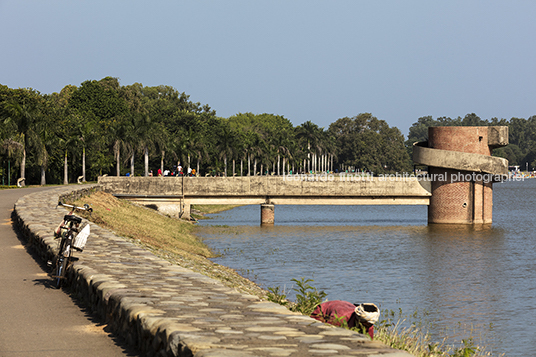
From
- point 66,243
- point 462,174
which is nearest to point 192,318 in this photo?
point 66,243

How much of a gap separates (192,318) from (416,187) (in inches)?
1772

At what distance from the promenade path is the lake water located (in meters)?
9.35

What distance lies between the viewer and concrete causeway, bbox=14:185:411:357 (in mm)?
6277

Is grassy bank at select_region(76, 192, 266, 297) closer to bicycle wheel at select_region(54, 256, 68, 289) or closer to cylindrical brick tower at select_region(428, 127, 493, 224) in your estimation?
bicycle wheel at select_region(54, 256, 68, 289)

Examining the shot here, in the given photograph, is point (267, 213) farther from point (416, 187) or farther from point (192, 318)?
point (192, 318)

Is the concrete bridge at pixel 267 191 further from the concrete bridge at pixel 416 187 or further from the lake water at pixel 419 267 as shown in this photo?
the lake water at pixel 419 267

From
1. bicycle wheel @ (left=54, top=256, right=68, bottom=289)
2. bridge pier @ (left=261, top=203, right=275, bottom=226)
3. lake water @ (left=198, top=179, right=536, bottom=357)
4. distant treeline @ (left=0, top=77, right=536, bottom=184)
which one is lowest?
lake water @ (left=198, top=179, right=536, bottom=357)

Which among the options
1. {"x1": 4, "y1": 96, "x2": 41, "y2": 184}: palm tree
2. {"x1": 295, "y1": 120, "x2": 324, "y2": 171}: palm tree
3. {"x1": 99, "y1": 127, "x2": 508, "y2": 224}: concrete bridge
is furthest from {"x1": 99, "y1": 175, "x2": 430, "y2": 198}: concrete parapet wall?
{"x1": 295, "y1": 120, "x2": 324, "y2": 171}: palm tree

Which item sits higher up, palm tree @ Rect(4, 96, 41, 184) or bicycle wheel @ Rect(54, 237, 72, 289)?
palm tree @ Rect(4, 96, 41, 184)

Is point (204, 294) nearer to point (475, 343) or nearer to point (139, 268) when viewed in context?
point (139, 268)

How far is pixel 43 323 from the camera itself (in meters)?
9.41

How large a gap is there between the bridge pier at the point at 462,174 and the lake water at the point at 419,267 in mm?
1635

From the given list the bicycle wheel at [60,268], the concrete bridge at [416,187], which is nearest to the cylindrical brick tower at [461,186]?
the concrete bridge at [416,187]

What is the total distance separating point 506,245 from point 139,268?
3129 cm
